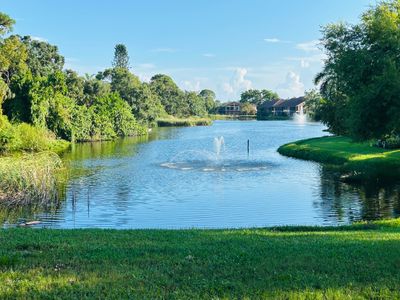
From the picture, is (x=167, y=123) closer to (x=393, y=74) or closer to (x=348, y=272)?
(x=393, y=74)

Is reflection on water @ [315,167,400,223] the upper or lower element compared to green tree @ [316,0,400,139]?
lower

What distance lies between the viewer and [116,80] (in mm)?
125812

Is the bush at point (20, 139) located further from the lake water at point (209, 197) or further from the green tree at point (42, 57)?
the green tree at point (42, 57)

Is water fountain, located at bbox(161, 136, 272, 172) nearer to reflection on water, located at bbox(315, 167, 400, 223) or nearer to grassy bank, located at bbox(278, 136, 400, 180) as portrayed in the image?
grassy bank, located at bbox(278, 136, 400, 180)

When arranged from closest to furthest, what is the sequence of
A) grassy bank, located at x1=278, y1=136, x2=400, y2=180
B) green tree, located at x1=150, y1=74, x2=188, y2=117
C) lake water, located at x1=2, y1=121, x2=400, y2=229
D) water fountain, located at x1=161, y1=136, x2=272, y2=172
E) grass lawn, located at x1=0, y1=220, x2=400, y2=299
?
grass lawn, located at x1=0, y1=220, x2=400, y2=299, lake water, located at x1=2, y1=121, x2=400, y2=229, grassy bank, located at x1=278, y1=136, x2=400, y2=180, water fountain, located at x1=161, y1=136, x2=272, y2=172, green tree, located at x1=150, y1=74, x2=188, y2=117

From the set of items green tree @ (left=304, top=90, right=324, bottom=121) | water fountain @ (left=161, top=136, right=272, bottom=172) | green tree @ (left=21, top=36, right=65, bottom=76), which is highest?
green tree @ (left=21, top=36, right=65, bottom=76)

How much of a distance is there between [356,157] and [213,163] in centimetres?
1287

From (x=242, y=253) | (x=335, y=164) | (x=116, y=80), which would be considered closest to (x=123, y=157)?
(x=335, y=164)

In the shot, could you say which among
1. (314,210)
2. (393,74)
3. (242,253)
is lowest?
(314,210)

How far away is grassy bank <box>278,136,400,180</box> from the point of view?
126ft

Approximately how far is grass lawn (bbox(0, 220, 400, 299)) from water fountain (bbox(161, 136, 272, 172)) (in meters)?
30.7

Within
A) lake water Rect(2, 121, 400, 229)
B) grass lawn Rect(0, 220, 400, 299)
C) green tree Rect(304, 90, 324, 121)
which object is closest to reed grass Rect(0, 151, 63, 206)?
lake water Rect(2, 121, 400, 229)

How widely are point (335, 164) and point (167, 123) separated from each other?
10029 centimetres

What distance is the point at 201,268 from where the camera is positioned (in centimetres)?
912
